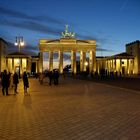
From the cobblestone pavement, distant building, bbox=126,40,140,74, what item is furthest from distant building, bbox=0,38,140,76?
the cobblestone pavement

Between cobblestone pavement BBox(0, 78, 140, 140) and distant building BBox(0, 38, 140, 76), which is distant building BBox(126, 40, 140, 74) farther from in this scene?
cobblestone pavement BBox(0, 78, 140, 140)

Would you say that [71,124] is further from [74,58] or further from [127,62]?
[74,58]

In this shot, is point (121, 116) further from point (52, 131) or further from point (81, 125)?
point (52, 131)

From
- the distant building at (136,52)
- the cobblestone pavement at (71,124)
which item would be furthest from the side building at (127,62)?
the cobblestone pavement at (71,124)

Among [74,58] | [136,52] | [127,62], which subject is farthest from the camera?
[74,58]

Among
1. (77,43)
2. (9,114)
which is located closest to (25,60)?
(77,43)

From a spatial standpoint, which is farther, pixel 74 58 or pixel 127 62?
pixel 74 58

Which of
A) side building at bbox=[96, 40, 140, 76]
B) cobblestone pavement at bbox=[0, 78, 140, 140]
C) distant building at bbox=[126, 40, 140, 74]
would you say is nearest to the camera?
cobblestone pavement at bbox=[0, 78, 140, 140]

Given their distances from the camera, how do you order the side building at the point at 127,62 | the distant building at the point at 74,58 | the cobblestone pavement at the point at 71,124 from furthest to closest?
the side building at the point at 127,62, the distant building at the point at 74,58, the cobblestone pavement at the point at 71,124

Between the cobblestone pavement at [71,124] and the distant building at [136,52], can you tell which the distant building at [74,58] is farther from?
the cobblestone pavement at [71,124]

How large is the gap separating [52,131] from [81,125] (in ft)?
4.12

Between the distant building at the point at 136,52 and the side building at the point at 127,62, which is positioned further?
the distant building at the point at 136,52

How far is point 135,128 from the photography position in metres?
10.1

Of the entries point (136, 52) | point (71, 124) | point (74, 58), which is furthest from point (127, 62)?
point (71, 124)
